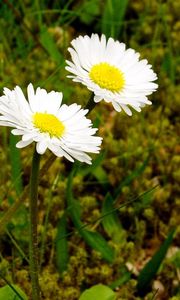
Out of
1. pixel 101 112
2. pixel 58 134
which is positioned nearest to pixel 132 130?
pixel 101 112

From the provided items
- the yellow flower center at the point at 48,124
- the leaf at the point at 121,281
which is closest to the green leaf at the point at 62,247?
the leaf at the point at 121,281

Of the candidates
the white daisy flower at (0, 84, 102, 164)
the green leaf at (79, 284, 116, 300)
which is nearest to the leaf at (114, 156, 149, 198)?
the green leaf at (79, 284, 116, 300)

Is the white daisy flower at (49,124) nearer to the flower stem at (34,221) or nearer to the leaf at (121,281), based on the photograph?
the flower stem at (34,221)

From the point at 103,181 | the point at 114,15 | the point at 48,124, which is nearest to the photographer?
the point at 48,124

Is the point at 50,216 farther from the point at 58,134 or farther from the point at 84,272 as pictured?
the point at 58,134

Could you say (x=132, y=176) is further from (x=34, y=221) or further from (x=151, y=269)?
(x=34, y=221)

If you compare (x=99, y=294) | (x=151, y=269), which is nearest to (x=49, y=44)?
(x=151, y=269)

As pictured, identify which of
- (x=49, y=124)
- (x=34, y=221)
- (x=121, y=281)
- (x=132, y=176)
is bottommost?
(x=121, y=281)
